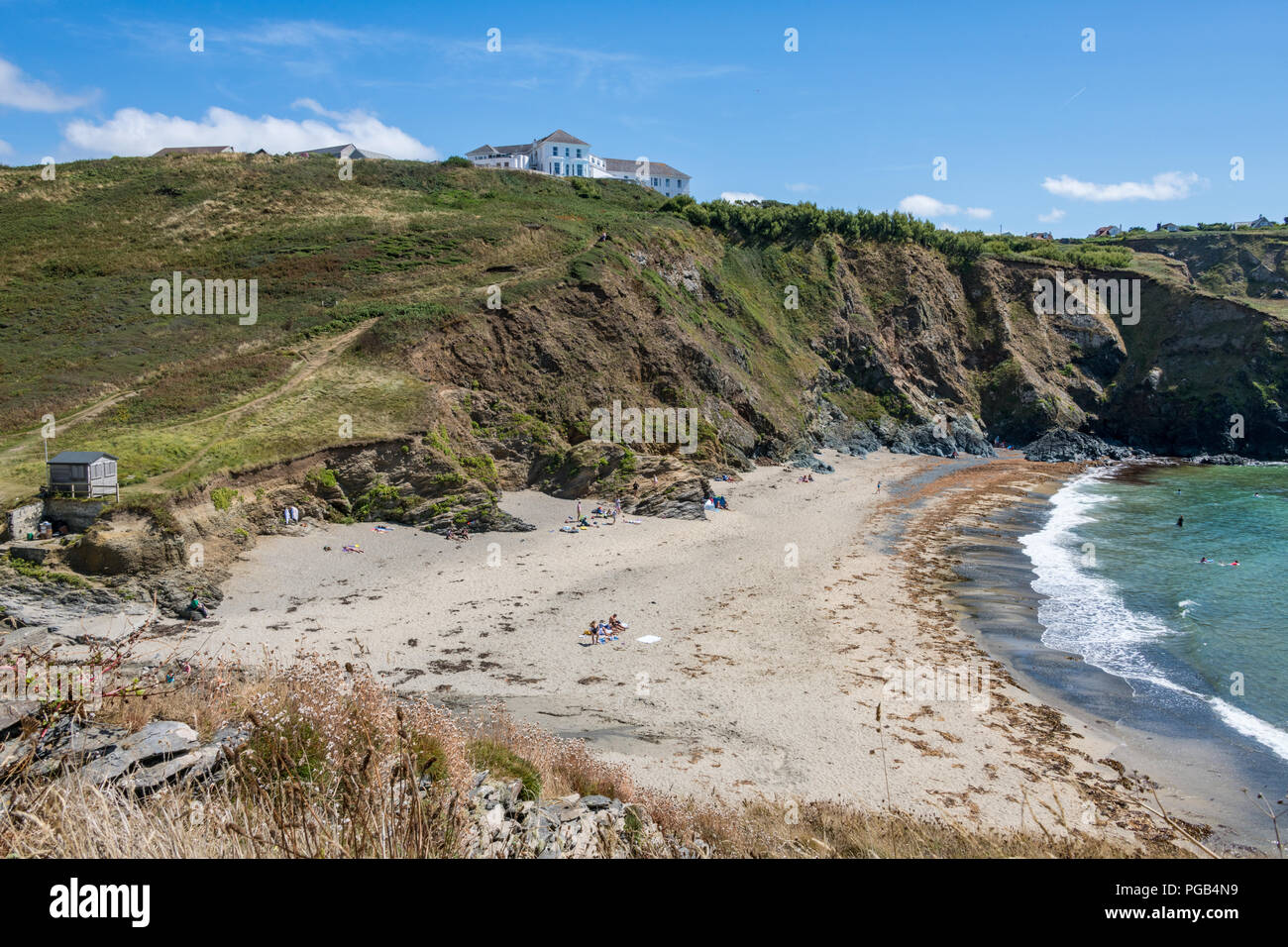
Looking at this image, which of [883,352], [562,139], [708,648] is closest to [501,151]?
[562,139]

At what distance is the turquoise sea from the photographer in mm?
17781

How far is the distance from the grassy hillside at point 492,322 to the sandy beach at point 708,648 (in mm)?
6326

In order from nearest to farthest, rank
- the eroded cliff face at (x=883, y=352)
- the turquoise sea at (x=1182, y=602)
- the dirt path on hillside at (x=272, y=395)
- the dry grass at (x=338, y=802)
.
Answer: the dry grass at (x=338, y=802)
the turquoise sea at (x=1182, y=602)
the dirt path on hillside at (x=272, y=395)
the eroded cliff face at (x=883, y=352)

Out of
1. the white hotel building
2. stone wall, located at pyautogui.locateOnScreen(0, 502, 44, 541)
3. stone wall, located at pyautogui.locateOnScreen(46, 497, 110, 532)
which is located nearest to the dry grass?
stone wall, located at pyautogui.locateOnScreen(46, 497, 110, 532)

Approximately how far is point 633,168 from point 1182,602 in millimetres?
93548

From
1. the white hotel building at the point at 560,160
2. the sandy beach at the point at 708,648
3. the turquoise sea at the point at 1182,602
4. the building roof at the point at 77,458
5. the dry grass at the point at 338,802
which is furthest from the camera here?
the white hotel building at the point at 560,160

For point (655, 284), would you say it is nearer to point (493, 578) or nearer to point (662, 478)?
point (662, 478)

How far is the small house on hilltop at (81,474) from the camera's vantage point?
21.6m

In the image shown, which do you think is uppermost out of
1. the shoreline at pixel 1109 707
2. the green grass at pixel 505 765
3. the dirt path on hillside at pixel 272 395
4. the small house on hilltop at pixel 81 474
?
the dirt path on hillside at pixel 272 395

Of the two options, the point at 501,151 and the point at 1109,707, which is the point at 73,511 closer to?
the point at 1109,707

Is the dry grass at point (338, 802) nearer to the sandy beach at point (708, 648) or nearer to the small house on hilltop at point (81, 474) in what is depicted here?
the sandy beach at point (708, 648)

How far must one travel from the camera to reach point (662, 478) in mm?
35594

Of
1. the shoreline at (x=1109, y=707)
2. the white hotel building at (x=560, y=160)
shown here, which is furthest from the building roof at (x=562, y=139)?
the shoreline at (x=1109, y=707)
